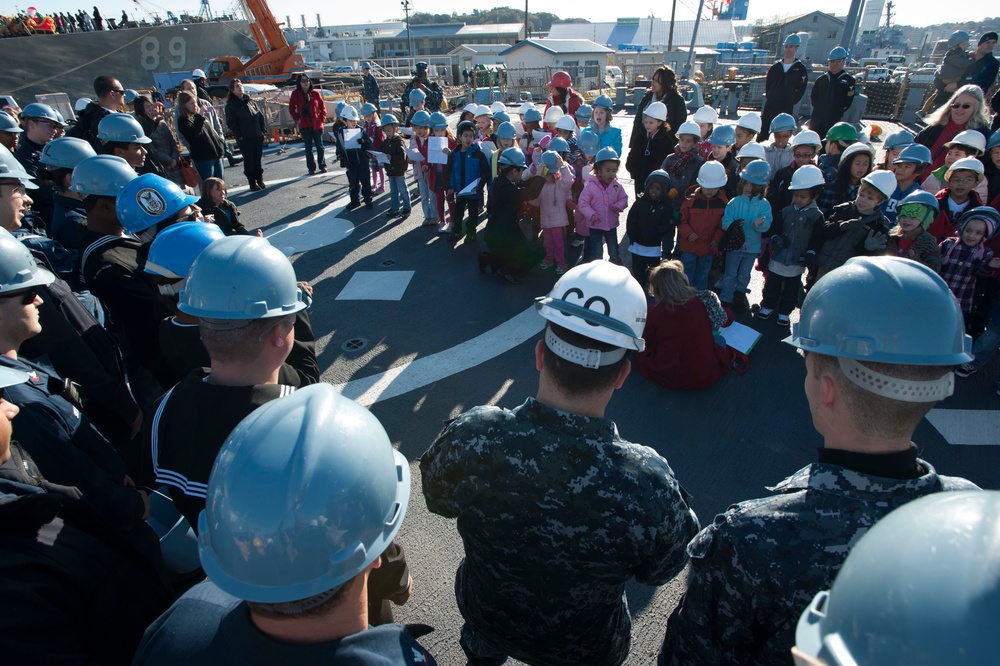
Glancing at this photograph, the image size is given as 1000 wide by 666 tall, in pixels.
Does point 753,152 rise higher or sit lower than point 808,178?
higher

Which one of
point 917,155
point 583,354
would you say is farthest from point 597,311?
point 917,155

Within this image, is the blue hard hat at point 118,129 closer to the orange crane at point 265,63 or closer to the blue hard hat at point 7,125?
the blue hard hat at point 7,125

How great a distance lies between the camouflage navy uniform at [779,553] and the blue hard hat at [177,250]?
2.96 metres

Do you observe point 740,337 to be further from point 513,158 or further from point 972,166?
point 513,158

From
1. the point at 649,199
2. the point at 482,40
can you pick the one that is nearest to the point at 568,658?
the point at 649,199

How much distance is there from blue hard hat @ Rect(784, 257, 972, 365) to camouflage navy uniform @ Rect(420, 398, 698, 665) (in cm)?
70

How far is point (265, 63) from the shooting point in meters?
24.2

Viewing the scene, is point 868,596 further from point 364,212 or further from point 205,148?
point 205,148

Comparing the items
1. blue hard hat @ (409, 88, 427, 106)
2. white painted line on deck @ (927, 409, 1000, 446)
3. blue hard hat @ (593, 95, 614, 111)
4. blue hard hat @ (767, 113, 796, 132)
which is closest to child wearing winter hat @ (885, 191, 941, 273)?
white painted line on deck @ (927, 409, 1000, 446)

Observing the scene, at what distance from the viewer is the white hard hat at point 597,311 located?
5.83 ft

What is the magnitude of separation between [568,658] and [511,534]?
743 mm

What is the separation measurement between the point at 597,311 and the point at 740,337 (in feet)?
13.2

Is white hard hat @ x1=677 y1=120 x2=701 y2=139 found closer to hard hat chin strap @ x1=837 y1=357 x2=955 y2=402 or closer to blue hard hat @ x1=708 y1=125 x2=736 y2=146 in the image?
blue hard hat @ x1=708 y1=125 x2=736 y2=146

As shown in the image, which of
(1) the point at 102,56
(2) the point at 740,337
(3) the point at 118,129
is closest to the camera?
(2) the point at 740,337
